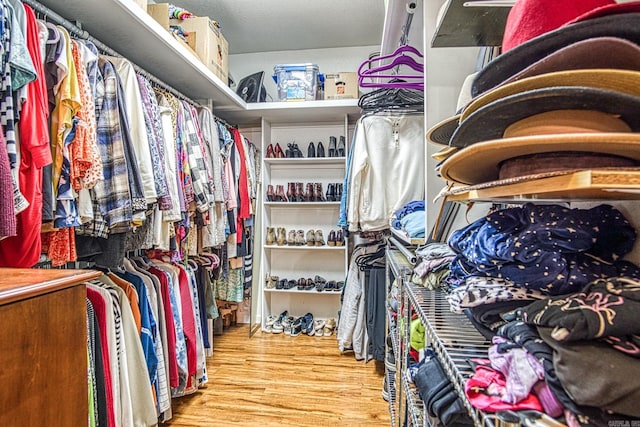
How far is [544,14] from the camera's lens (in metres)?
0.52

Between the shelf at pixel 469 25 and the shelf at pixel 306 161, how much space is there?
2.17 m

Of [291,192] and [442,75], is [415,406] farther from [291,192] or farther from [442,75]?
[291,192]

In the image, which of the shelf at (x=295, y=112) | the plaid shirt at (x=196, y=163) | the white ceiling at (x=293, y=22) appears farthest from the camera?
the shelf at (x=295, y=112)

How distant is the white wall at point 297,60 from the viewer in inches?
130

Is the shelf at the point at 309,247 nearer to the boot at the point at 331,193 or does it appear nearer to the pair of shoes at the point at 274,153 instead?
the boot at the point at 331,193

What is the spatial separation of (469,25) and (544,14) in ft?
1.44

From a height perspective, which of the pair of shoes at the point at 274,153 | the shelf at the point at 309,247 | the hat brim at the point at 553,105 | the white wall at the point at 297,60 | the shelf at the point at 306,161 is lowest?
the shelf at the point at 309,247

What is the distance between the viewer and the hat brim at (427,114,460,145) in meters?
0.76

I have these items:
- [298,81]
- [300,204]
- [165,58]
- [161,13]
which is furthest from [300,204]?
[161,13]

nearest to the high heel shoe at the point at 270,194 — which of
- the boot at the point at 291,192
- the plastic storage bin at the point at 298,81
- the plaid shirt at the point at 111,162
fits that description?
the boot at the point at 291,192

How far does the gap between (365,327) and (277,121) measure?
1970 mm

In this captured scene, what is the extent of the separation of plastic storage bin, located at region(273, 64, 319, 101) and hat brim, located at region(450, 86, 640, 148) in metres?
2.53

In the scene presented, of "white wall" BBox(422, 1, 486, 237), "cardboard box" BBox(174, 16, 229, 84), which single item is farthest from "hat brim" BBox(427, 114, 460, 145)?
"cardboard box" BBox(174, 16, 229, 84)

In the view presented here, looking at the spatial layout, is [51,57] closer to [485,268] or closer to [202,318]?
[485,268]
